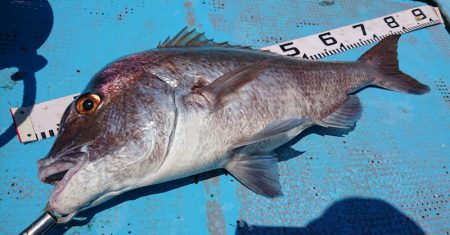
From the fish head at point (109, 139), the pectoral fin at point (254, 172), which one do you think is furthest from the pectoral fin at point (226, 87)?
the pectoral fin at point (254, 172)

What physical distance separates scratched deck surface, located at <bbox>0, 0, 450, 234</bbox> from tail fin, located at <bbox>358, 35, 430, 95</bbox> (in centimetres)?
12

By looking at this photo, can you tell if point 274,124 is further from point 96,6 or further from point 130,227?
point 96,6

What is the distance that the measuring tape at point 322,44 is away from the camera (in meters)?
2.36

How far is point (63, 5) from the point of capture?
118 inches

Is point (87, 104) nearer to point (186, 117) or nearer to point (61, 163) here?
point (61, 163)

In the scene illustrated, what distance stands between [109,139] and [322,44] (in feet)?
7.30

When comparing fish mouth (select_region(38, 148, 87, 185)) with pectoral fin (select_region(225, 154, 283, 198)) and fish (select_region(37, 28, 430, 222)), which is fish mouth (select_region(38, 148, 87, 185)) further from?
pectoral fin (select_region(225, 154, 283, 198))

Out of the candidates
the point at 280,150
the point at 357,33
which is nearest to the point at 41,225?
the point at 280,150

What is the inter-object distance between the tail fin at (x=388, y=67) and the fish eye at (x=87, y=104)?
82.7 inches

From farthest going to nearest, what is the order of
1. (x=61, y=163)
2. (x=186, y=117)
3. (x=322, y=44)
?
(x=322, y=44)
(x=186, y=117)
(x=61, y=163)

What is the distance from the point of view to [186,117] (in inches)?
75.4

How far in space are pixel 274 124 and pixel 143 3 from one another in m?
1.81

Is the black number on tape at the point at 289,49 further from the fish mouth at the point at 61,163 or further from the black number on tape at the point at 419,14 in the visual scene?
the fish mouth at the point at 61,163

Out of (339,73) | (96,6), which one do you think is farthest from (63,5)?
(339,73)
